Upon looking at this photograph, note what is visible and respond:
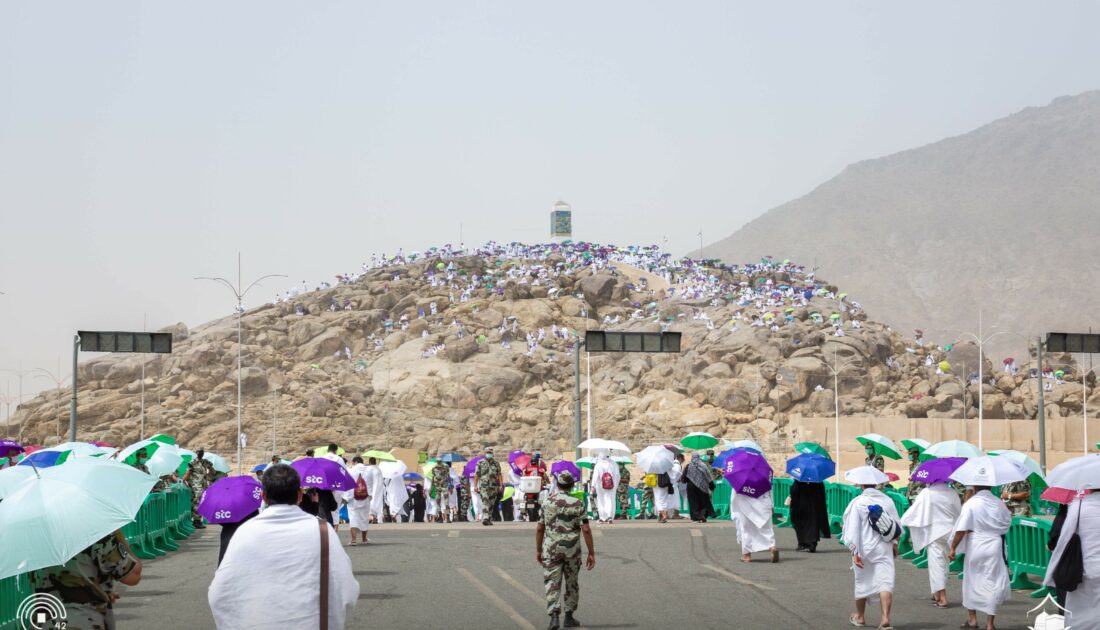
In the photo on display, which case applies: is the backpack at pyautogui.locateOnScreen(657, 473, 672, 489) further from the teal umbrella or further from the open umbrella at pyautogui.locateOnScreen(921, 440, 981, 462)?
the teal umbrella

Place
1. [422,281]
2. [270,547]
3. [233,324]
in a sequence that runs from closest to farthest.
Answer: [270,547]
[233,324]
[422,281]

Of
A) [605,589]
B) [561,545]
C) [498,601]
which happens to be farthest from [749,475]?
[561,545]

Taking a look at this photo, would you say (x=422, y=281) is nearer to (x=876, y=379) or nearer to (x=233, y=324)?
(x=233, y=324)

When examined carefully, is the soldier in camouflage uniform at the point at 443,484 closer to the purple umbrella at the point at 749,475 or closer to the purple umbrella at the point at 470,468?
the purple umbrella at the point at 470,468

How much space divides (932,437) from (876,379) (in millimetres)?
11083

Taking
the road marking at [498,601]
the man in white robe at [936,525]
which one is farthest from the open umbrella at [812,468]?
the man in white robe at [936,525]

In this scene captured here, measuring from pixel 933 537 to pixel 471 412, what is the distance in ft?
218

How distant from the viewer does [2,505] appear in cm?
819

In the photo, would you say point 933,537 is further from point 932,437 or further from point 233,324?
point 233,324

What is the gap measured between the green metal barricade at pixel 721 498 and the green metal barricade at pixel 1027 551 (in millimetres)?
13481

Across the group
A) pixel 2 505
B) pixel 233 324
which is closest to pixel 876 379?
pixel 233 324

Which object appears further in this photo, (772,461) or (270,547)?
(772,461)

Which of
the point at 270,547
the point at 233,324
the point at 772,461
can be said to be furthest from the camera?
the point at 233,324

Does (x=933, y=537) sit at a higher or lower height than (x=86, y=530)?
lower
